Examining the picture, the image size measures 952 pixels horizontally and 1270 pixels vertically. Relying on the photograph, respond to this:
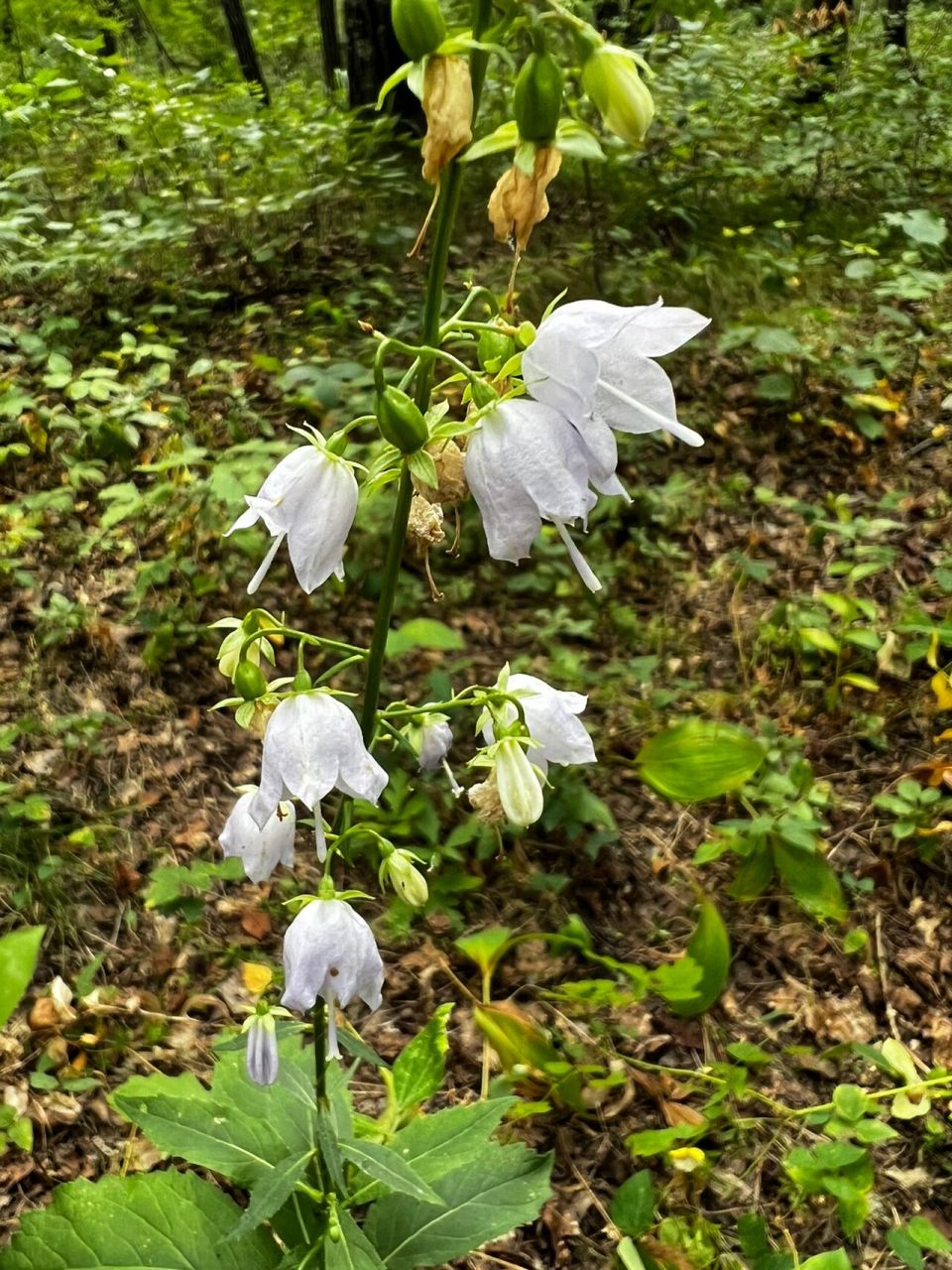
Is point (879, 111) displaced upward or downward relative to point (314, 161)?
downward

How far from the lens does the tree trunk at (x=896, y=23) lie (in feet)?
23.7

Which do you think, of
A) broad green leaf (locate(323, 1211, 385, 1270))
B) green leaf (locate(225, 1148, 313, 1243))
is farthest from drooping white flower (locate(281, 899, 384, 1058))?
broad green leaf (locate(323, 1211, 385, 1270))

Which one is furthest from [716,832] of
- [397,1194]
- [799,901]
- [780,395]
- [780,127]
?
[780,127]

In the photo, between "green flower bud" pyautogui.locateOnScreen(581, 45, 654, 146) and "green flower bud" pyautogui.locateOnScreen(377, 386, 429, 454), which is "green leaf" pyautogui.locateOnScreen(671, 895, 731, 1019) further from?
"green flower bud" pyautogui.locateOnScreen(581, 45, 654, 146)

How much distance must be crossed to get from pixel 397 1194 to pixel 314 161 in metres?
4.84

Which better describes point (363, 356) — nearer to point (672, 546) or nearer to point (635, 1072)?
point (672, 546)

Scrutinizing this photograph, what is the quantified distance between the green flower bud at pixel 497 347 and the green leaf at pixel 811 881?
2.12 metres

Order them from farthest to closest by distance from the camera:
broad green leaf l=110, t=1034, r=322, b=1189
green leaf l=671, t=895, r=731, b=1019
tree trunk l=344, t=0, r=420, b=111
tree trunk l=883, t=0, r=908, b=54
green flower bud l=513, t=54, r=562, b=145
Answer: tree trunk l=883, t=0, r=908, b=54
tree trunk l=344, t=0, r=420, b=111
green leaf l=671, t=895, r=731, b=1019
broad green leaf l=110, t=1034, r=322, b=1189
green flower bud l=513, t=54, r=562, b=145

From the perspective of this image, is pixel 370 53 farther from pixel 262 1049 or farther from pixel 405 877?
pixel 262 1049

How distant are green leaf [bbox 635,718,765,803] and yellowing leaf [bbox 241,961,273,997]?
1223 millimetres

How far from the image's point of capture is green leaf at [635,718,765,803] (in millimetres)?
2875

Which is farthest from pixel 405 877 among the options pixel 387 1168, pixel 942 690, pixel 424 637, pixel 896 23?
pixel 896 23

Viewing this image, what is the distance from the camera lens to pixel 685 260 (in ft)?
17.1

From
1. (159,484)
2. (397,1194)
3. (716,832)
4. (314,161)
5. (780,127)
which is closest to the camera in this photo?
(397,1194)
